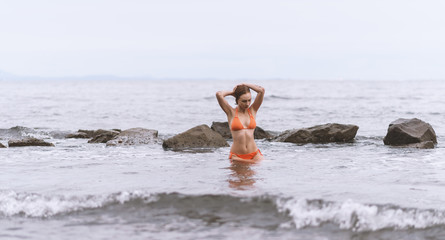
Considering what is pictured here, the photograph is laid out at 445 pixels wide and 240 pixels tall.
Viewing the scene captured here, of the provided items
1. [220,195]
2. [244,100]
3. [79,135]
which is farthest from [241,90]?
[79,135]

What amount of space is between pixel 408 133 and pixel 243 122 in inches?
262

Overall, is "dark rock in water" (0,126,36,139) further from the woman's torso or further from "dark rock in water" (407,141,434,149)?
"dark rock in water" (407,141,434,149)

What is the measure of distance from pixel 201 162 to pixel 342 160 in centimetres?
369

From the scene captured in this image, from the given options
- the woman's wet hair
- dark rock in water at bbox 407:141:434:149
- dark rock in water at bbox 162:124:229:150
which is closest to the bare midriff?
the woman's wet hair

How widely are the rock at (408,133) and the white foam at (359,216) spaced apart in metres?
8.75

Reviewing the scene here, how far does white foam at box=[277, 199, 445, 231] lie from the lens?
23.0 feet

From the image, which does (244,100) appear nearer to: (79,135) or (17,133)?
(79,135)

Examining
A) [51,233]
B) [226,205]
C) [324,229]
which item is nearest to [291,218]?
[324,229]

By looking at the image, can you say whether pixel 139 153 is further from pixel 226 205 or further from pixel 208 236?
pixel 208 236

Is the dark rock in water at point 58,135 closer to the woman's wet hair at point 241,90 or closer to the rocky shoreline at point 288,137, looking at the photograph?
the rocky shoreline at point 288,137

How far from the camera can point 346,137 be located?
57.7 ft

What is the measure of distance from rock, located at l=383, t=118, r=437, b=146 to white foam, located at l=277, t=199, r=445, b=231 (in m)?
8.75

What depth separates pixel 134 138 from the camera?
56.5 feet

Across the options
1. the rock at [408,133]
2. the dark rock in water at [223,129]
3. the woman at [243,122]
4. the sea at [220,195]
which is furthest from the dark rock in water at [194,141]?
the rock at [408,133]
